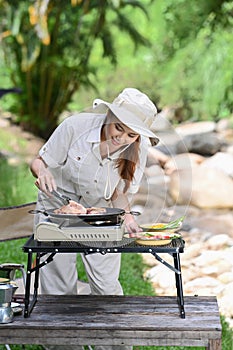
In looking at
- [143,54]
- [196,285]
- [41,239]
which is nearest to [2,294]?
[41,239]

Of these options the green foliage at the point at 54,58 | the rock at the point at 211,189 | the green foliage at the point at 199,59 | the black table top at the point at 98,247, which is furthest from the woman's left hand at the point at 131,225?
the green foliage at the point at 199,59

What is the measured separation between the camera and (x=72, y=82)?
36.1ft

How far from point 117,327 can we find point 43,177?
0.56 metres

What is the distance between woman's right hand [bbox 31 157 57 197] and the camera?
7.65 ft

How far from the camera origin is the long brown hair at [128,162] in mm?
2355

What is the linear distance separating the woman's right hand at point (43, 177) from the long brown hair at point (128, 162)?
8.6 inches

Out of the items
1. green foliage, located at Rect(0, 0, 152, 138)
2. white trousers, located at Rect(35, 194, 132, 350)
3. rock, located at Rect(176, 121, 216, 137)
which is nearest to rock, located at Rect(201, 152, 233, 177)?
rock, located at Rect(176, 121, 216, 137)

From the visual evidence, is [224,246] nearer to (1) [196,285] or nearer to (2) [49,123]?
(1) [196,285]

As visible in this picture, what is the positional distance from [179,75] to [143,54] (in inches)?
89.6

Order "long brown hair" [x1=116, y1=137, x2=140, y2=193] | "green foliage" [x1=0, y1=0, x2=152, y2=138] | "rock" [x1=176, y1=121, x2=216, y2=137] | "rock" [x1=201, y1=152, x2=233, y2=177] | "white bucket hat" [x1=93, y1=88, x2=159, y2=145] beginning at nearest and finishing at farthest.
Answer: "white bucket hat" [x1=93, y1=88, x2=159, y2=145] < "long brown hair" [x1=116, y1=137, x2=140, y2=193] < "rock" [x1=201, y1=152, x2=233, y2=177] < "green foliage" [x1=0, y1=0, x2=152, y2=138] < "rock" [x1=176, y1=121, x2=216, y2=137]

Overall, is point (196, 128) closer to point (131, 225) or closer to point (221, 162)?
point (221, 162)

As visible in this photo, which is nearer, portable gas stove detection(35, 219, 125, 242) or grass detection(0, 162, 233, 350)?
portable gas stove detection(35, 219, 125, 242)

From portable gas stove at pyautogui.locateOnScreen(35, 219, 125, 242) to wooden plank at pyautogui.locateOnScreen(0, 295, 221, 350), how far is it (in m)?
0.22

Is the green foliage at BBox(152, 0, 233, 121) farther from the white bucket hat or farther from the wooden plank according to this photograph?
the wooden plank
